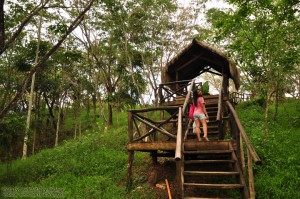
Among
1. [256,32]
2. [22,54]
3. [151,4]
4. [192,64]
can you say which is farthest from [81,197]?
[22,54]

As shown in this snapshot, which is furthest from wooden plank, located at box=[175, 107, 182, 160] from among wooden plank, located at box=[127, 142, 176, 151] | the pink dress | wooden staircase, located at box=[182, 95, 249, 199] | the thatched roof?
the thatched roof

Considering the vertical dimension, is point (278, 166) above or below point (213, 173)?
below

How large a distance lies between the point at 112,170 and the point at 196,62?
25.5 ft

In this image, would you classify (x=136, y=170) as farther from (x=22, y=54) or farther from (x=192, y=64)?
(x=22, y=54)

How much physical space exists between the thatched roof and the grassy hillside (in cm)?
299

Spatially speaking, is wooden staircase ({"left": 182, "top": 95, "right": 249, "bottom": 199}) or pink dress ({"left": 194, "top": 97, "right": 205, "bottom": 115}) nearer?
wooden staircase ({"left": 182, "top": 95, "right": 249, "bottom": 199})

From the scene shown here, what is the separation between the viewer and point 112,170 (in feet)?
30.8

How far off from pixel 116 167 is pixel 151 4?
11440 millimetres

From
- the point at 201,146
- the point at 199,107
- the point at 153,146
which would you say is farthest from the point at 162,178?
the point at 199,107

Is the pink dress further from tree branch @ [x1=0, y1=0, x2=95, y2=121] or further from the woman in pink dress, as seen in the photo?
tree branch @ [x1=0, y1=0, x2=95, y2=121]

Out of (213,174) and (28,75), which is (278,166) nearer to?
(213,174)

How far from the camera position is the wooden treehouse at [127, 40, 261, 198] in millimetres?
5850

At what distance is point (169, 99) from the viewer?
12586 mm

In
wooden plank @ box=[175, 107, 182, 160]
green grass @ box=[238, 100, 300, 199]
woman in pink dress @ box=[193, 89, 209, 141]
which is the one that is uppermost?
woman in pink dress @ box=[193, 89, 209, 141]
